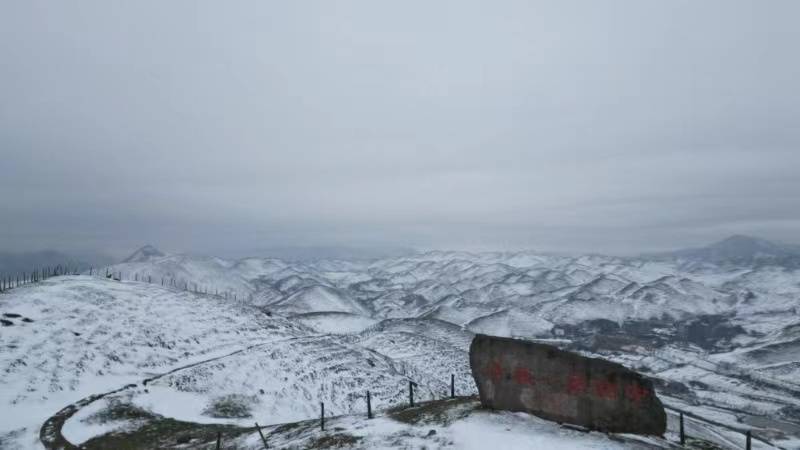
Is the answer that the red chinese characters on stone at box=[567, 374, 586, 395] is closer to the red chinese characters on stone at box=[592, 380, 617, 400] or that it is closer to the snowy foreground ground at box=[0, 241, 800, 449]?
the red chinese characters on stone at box=[592, 380, 617, 400]

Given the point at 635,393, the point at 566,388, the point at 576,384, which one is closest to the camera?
the point at 635,393

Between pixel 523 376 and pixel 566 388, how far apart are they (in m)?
1.94

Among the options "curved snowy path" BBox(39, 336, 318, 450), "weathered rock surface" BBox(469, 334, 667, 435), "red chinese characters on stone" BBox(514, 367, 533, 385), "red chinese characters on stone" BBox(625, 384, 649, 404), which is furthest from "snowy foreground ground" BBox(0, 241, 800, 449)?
"red chinese characters on stone" BBox(625, 384, 649, 404)

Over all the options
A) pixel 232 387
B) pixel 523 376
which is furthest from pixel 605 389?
pixel 232 387

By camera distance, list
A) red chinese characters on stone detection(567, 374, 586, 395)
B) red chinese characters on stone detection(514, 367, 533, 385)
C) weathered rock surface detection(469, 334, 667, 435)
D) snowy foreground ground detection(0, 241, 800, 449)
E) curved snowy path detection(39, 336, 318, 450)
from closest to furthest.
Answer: weathered rock surface detection(469, 334, 667, 435) < red chinese characters on stone detection(567, 374, 586, 395) < red chinese characters on stone detection(514, 367, 533, 385) < snowy foreground ground detection(0, 241, 800, 449) < curved snowy path detection(39, 336, 318, 450)

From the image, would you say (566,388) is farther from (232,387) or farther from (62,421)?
(232,387)

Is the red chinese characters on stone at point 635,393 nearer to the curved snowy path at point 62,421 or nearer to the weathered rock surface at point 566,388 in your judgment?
the weathered rock surface at point 566,388

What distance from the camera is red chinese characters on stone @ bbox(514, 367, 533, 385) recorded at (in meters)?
21.5

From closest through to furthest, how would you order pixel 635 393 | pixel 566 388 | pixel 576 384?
pixel 635 393 → pixel 576 384 → pixel 566 388

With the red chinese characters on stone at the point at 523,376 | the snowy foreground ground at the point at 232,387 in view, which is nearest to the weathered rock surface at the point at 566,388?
the red chinese characters on stone at the point at 523,376

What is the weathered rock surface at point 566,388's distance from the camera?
1997 centimetres

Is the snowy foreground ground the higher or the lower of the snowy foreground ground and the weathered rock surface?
the lower

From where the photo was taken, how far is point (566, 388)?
20641mm

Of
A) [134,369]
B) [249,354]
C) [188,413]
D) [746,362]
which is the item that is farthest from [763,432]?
[134,369]
